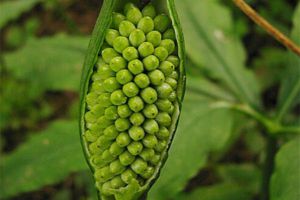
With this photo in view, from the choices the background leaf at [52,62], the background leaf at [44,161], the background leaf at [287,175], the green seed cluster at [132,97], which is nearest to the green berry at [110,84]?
the green seed cluster at [132,97]

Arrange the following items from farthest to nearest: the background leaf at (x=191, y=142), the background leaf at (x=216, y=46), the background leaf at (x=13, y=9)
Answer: the background leaf at (x=13, y=9) < the background leaf at (x=216, y=46) < the background leaf at (x=191, y=142)

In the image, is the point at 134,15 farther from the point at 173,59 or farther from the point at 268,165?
the point at 268,165

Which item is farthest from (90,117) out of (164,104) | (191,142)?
(191,142)

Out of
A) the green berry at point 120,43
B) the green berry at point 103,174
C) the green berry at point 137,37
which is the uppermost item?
the green berry at point 137,37

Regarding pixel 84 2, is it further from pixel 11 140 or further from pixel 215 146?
pixel 215 146

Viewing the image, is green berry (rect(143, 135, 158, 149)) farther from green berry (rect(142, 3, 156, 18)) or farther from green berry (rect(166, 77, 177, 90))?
green berry (rect(142, 3, 156, 18))

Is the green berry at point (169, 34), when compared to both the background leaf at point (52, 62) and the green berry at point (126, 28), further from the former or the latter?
the background leaf at point (52, 62)

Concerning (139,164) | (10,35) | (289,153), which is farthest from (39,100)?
(139,164)

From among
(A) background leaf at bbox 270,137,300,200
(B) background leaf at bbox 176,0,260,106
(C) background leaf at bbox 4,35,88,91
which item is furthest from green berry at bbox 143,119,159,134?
(C) background leaf at bbox 4,35,88,91
